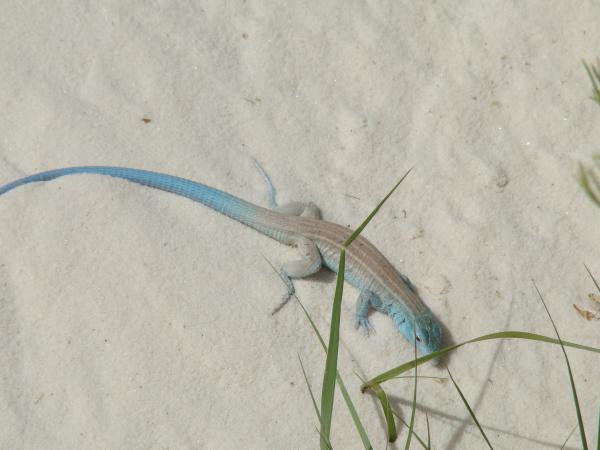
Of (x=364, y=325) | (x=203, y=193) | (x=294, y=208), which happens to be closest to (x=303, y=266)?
(x=294, y=208)

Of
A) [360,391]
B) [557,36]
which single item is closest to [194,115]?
[360,391]

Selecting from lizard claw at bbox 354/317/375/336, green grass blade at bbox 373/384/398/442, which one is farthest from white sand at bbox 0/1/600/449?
green grass blade at bbox 373/384/398/442

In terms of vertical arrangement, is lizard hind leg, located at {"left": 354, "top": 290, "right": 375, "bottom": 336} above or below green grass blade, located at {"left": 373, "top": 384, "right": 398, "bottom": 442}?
below

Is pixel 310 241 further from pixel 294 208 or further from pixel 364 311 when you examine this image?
pixel 364 311

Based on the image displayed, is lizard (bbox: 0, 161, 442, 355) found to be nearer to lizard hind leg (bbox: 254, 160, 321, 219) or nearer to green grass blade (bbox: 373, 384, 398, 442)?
lizard hind leg (bbox: 254, 160, 321, 219)

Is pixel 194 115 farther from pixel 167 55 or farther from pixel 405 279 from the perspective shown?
pixel 405 279

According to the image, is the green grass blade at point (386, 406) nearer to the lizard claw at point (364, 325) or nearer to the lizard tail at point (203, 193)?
the lizard claw at point (364, 325)
